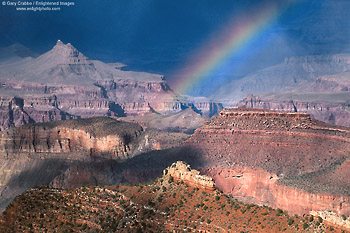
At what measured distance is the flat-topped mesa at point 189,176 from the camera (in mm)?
38688

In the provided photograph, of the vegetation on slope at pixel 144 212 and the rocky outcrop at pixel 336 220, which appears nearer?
the rocky outcrop at pixel 336 220

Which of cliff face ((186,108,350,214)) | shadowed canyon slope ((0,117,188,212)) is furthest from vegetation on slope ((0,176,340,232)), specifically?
shadowed canyon slope ((0,117,188,212))

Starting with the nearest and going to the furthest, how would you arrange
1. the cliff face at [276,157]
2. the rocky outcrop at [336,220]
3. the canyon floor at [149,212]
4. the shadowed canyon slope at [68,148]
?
the rocky outcrop at [336,220] → the canyon floor at [149,212] → the cliff face at [276,157] → the shadowed canyon slope at [68,148]

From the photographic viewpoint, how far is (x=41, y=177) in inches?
4392

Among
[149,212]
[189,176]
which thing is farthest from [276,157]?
[149,212]

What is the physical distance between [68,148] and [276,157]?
195 ft

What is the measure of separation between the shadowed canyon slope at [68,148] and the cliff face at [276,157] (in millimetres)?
19422

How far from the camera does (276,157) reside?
88438 mm

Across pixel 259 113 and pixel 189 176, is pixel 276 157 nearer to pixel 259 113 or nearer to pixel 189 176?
pixel 259 113

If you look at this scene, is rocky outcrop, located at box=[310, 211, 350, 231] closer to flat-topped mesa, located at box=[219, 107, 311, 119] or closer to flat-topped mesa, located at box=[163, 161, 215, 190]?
flat-topped mesa, located at box=[163, 161, 215, 190]

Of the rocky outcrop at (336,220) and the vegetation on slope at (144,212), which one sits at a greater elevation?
the rocky outcrop at (336,220)

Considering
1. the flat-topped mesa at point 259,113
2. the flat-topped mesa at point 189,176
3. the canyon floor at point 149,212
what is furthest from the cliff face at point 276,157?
the canyon floor at point 149,212

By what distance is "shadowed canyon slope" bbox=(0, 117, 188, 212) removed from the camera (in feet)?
355

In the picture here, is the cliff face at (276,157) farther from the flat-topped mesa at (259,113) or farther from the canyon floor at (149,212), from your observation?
the canyon floor at (149,212)
